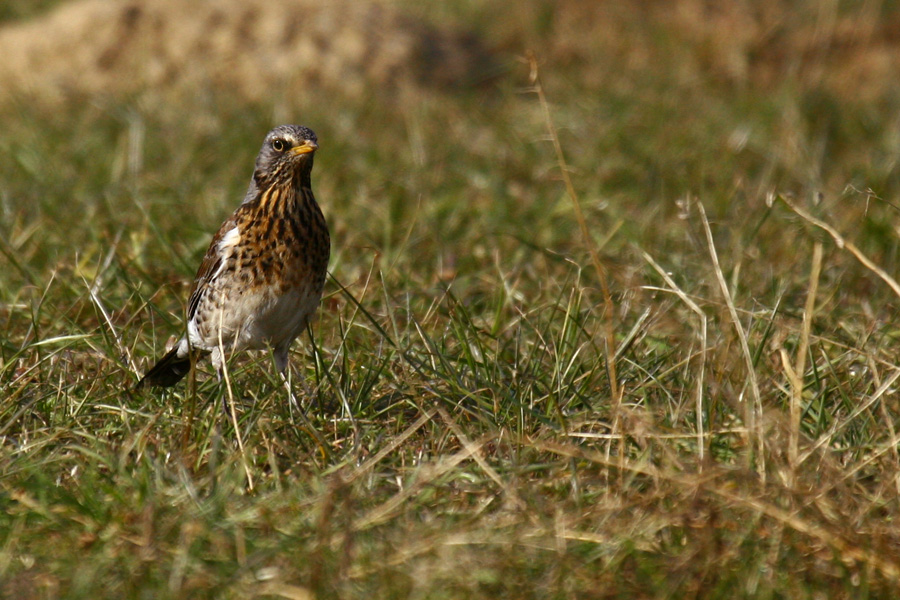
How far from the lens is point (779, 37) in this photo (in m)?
11.9

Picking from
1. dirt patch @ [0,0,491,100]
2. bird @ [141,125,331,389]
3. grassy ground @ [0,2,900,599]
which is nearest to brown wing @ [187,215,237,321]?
bird @ [141,125,331,389]

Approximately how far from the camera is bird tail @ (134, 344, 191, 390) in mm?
4855

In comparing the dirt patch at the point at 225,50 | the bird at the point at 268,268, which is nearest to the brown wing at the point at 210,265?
the bird at the point at 268,268

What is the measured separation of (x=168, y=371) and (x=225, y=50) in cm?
637

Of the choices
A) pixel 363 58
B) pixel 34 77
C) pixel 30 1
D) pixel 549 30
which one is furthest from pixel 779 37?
pixel 30 1

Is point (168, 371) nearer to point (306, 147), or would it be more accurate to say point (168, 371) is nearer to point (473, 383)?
point (306, 147)

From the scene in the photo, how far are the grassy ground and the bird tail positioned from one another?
0.11 m

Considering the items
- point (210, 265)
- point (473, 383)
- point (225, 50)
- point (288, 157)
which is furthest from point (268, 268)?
point (225, 50)

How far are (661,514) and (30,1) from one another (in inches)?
457

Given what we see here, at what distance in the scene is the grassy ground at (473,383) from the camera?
3555 millimetres

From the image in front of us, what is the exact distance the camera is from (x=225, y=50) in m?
10.8

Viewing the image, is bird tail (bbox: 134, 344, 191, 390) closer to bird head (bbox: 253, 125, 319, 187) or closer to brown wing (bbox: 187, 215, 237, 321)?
brown wing (bbox: 187, 215, 237, 321)

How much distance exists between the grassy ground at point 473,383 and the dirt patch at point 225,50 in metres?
1.72

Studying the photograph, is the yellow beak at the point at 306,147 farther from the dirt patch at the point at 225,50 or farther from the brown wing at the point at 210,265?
the dirt patch at the point at 225,50
